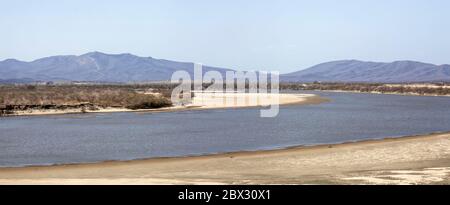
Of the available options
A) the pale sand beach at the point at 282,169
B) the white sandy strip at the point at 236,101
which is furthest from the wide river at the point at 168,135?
the white sandy strip at the point at 236,101

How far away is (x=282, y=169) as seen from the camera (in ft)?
54.6

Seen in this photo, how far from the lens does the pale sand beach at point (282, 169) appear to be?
13.6m

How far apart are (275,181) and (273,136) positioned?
14538mm

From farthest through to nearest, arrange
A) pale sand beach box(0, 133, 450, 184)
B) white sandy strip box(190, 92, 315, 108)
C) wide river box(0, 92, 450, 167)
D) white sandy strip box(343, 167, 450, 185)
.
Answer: white sandy strip box(190, 92, 315, 108)
wide river box(0, 92, 450, 167)
pale sand beach box(0, 133, 450, 184)
white sandy strip box(343, 167, 450, 185)

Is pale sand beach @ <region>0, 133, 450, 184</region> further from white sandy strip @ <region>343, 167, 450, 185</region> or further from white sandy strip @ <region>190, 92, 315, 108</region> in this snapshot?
white sandy strip @ <region>190, 92, 315, 108</region>

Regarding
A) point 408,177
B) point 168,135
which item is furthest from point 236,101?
point 408,177

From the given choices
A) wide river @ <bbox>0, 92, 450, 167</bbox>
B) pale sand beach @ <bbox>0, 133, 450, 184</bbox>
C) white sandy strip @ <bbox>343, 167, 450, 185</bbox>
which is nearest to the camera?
white sandy strip @ <bbox>343, 167, 450, 185</bbox>

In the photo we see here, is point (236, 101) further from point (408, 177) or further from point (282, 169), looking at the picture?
point (408, 177)

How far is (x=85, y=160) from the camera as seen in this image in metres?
19.8

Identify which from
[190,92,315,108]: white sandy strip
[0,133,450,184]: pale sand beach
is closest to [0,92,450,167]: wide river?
[0,133,450,184]: pale sand beach

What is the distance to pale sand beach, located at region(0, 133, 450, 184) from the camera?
13.6 metres

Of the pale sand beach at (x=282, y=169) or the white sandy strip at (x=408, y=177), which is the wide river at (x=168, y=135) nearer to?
the pale sand beach at (x=282, y=169)
